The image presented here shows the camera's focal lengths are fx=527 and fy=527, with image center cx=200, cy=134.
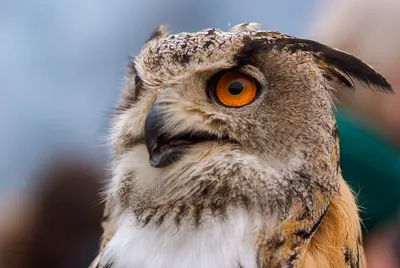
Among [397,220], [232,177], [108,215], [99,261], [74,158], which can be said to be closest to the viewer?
[232,177]

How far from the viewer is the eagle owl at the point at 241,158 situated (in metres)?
0.86

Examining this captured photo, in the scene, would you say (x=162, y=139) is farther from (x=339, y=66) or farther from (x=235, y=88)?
(x=339, y=66)

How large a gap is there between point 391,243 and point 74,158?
3.27ft

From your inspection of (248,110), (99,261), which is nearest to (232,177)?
(248,110)

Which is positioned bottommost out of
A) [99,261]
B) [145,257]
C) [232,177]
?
[99,261]

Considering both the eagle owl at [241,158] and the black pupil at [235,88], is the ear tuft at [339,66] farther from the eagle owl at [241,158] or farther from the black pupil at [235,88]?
the black pupil at [235,88]

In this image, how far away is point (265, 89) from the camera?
0.88 metres

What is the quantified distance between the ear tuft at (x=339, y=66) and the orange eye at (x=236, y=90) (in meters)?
0.10

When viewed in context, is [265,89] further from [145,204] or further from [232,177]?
[145,204]

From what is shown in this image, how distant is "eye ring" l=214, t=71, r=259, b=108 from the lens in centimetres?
86

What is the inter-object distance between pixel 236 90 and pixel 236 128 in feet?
0.21

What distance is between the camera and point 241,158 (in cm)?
86

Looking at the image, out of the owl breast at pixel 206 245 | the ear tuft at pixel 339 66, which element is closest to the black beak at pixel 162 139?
the owl breast at pixel 206 245

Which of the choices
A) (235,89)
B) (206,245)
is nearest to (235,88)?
(235,89)
